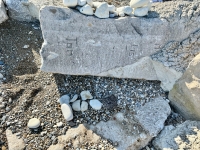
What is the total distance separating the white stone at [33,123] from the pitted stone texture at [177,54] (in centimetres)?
128

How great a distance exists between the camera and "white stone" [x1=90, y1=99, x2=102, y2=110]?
2674 mm

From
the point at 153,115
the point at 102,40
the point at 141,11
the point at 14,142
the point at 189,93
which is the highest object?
the point at 141,11

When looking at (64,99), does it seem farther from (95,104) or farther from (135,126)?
(135,126)

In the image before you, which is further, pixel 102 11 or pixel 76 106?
pixel 76 106

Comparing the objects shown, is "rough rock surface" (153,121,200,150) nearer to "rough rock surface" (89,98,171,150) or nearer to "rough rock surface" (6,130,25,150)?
"rough rock surface" (89,98,171,150)

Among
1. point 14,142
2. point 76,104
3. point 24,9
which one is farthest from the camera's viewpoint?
point 24,9

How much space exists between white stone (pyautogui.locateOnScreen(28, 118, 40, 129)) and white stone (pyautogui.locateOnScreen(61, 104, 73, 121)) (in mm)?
260

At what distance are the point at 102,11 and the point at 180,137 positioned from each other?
1.38 metres

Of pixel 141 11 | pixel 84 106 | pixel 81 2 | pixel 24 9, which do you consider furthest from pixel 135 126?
pixel 24 9

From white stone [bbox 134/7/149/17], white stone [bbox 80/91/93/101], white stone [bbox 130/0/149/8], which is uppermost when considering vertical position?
white stone [bbox 130/0/149/8]

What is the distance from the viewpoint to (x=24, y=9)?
3.48 metres

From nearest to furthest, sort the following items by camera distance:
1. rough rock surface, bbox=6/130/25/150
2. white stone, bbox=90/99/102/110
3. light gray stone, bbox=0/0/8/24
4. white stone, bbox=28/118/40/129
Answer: rough rock surface, bbox=6/130/25/150, white stone, bbox=28/118/40/129, white stone, bbox=90/99/102/110, light gray stone, bbox=0/0/8/24

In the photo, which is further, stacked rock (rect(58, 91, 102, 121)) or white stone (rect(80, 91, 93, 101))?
white stone (rect(80, 91, 93, 101))

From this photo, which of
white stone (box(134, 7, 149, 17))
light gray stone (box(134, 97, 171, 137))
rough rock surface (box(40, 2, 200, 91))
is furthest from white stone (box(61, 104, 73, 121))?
white stone (box(134, 7, 149, 17))
